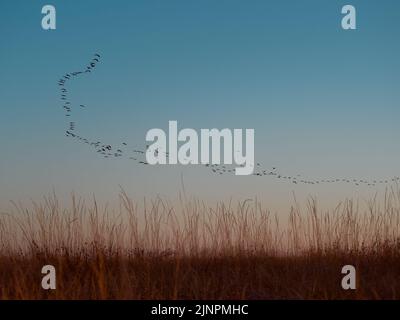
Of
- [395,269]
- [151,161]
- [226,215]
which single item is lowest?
[395,269]

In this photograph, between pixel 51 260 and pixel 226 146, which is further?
pixel 51 260

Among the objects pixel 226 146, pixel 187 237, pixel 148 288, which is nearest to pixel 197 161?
pixel 226 146

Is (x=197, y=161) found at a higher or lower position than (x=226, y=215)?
higher

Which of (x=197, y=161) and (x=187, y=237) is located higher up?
(x=197, y=161)

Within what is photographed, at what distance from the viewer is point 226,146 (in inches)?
175

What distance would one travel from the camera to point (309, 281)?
5.21 metres

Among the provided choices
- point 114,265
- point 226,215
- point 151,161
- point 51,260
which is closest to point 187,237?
point 226,215
